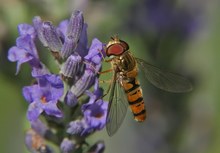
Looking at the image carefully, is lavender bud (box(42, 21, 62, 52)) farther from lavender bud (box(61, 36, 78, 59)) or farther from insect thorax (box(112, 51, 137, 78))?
insect thorax (box(112, 51, 137, 78))

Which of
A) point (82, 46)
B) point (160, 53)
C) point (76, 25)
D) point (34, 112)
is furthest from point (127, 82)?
point (160, 53)

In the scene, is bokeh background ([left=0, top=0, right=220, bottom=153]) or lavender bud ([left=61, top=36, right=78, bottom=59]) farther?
bokeh background ([left=0, top=0, right=220, bottom=153])

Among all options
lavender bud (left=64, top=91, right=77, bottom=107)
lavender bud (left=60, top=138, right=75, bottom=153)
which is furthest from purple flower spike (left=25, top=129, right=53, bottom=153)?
lavender bud (left=64, top=91, right=77, bottom=107)

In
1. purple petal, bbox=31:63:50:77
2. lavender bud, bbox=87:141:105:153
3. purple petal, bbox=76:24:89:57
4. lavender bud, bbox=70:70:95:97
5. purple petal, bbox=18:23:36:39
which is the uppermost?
purple petal, bbox=18:23:36:39

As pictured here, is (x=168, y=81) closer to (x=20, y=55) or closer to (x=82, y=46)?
(x=82, y=46)

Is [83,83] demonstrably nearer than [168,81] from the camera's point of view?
Yes

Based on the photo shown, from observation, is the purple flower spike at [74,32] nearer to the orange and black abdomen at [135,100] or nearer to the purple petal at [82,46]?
the purple petal at [82,46]
